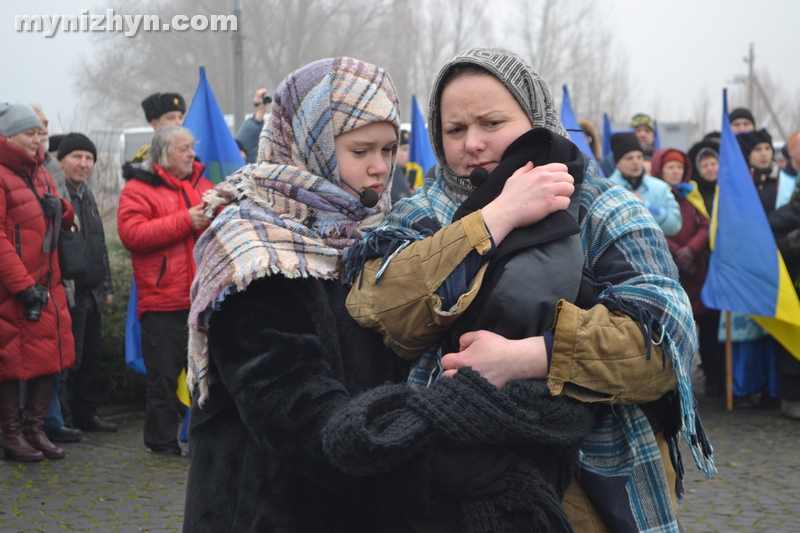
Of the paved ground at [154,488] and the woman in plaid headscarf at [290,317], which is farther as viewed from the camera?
the paved ground at [154,488]

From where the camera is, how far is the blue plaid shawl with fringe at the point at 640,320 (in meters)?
1.90

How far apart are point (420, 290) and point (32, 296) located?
15.0 ft

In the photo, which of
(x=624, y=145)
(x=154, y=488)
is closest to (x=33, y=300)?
(x=154, y=488)

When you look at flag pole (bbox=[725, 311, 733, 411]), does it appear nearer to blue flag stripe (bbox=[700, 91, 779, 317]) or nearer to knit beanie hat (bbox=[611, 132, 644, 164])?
blue flag stripe (bbox=[700, 91, 779, 317])

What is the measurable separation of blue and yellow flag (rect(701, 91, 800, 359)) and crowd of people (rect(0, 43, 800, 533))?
5.42 meters

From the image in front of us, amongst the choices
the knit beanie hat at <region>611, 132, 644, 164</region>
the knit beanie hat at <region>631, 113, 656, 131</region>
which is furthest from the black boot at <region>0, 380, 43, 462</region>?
the knit beanie hat at <region>631, 113, 656, 131</region>

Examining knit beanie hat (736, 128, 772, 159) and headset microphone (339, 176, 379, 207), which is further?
knit beanie hat (736, 128, 772, 159)

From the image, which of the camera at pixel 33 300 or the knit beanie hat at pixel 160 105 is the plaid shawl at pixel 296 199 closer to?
the camera at pixel 33 300

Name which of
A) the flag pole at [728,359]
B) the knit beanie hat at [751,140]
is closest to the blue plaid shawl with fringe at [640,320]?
the flag pole at [728,359]

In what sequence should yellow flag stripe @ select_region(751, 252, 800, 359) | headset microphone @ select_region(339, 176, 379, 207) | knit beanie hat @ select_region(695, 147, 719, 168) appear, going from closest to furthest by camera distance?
headset microphone @ select_region(339, 176, 379, 207) < yellow flag stripe @ select_region(751, 252, 800, 359) < knit beanie hat @ select_region(695, 147, 719, 168)

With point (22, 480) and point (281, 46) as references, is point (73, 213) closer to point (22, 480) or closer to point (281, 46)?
point (22, 480)

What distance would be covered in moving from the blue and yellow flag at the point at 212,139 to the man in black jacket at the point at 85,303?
876 millimetres

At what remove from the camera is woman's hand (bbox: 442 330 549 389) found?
1781 mm

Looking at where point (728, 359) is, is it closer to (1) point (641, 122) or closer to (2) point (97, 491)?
(1) point (641, 122)
